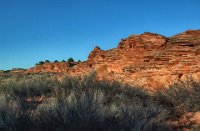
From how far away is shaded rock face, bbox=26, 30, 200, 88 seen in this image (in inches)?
608

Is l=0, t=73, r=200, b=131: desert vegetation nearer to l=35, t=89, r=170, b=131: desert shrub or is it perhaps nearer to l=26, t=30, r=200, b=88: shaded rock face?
l=35, t=89, r=170, b=131: desert shrub

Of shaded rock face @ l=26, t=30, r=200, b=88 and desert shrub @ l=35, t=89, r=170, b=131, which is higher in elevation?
shaded rock face @ l=26, t=30, r=200, b=88

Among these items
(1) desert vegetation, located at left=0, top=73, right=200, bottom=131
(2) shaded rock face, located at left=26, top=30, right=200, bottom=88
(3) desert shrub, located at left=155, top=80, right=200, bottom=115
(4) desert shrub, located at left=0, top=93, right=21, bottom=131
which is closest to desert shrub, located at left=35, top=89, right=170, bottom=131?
(1) desert vegetation, located at left=0, top=73, right=200, bottom=131

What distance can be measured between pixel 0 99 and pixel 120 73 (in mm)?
8846

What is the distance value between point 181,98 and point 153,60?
192 inches

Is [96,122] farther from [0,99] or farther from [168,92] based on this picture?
[168,92]

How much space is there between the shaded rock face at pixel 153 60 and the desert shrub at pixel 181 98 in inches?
71.8

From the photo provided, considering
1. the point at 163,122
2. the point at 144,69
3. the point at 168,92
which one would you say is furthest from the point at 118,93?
the point at 144,69

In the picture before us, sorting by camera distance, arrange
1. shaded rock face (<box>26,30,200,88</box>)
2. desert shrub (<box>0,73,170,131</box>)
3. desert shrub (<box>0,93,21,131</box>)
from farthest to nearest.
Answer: shaded rock face (<box>26,30,200,88</box>) → desert shrub (<box>0,73,170,131</box>) → desert shrub (<box>0,93,21,131</box>)

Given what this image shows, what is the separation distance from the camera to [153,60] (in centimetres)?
1667

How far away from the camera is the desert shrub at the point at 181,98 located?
11.4 metres

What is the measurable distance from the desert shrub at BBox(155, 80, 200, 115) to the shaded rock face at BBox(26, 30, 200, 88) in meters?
1.82

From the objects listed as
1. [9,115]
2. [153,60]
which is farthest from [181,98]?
[9,115]

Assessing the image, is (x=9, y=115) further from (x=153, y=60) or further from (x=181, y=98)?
(x=153, y=60)
